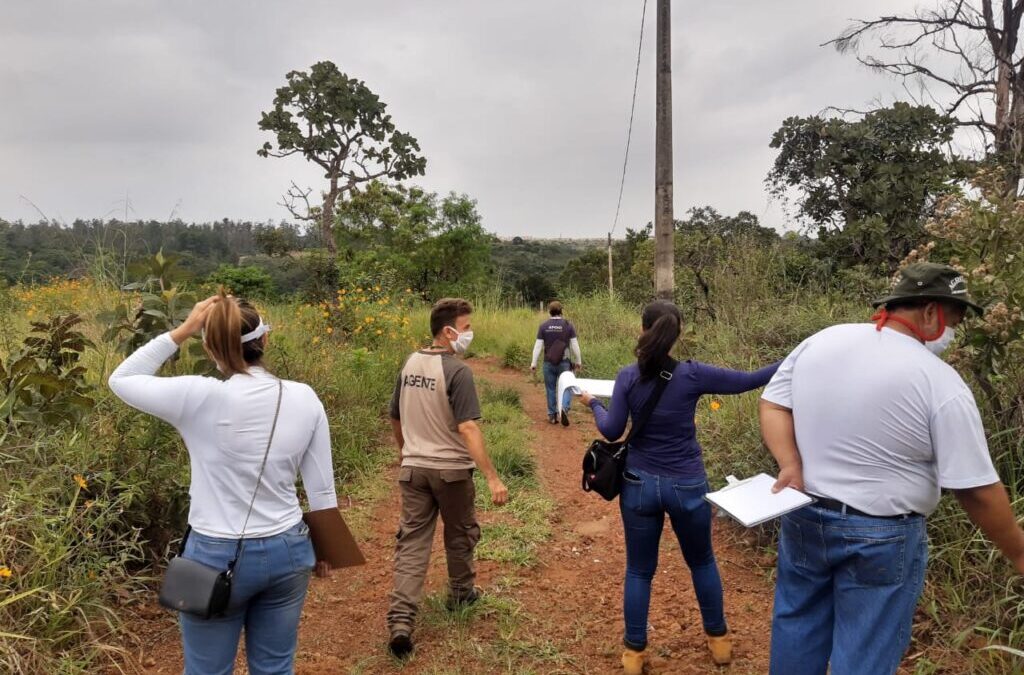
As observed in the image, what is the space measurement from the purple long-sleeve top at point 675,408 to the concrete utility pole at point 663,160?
402cm

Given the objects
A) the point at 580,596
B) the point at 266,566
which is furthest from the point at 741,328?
the point at 266,566

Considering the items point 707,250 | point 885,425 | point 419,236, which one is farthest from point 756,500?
point 419,236

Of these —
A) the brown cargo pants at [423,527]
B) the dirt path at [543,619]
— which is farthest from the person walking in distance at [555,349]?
the brown cargo pants at [423,527]

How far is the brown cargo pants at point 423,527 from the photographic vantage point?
3.37 m

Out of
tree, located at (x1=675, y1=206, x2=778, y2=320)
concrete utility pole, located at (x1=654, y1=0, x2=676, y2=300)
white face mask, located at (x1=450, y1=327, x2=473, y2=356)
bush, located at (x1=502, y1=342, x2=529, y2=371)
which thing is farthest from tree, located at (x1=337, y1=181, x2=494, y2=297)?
white face mask, located at (x1=450, y1=327, x2=473, y2=356)

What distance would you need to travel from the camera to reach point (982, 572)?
10.2 ft

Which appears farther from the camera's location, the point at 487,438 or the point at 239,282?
the point at 239,282

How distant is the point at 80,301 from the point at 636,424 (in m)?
5.23

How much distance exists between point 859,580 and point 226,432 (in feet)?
6.69

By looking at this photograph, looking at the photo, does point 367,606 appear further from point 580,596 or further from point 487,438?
point 487,438

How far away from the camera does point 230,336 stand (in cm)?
203

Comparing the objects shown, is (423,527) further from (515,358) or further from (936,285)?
(515,358)

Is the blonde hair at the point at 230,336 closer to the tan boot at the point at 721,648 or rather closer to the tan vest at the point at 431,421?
the tan vest at the point at 431,421

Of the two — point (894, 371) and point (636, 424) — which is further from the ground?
point (894, 371)
